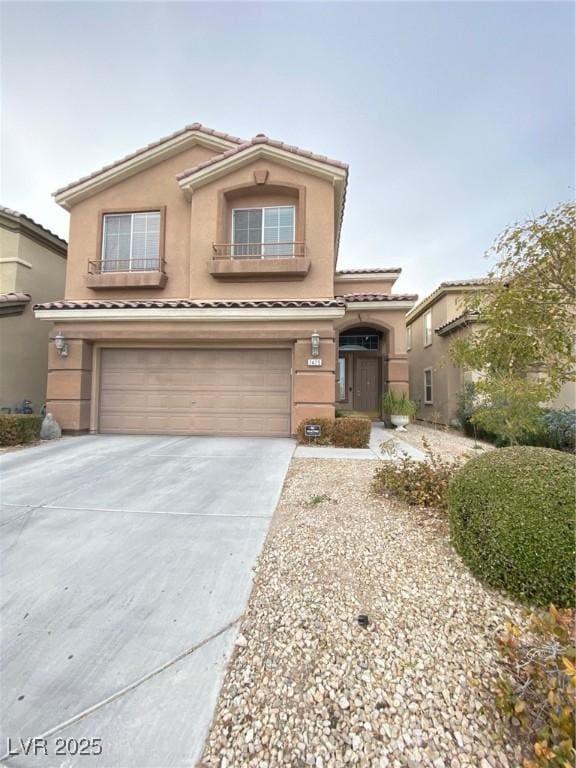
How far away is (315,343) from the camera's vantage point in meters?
8.37

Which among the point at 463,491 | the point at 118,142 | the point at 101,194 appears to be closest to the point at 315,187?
the point at 101,194

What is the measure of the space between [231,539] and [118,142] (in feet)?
48.9

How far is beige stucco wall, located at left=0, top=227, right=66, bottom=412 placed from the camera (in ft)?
32.4

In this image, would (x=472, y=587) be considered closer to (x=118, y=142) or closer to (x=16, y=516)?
(x=16, y=516)

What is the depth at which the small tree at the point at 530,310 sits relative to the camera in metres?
3.52

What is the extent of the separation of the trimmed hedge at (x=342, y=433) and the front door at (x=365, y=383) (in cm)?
535

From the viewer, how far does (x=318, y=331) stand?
8.60m

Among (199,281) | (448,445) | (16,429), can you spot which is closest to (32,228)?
(199,281)

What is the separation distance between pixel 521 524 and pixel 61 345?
10.4 metres

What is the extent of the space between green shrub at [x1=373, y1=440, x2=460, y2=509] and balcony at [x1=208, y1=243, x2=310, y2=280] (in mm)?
6370

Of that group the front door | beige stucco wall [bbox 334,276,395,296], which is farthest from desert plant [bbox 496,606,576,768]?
beige stucco wall [bbox 334,276,395,296]

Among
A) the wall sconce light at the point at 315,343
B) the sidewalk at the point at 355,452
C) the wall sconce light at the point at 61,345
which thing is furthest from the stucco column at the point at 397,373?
the wall sconce light at the point at 61,345

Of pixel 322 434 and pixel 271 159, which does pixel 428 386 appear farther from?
pixel 271 159

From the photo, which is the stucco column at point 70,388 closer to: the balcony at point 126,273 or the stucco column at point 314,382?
the balcony at point 126,273
